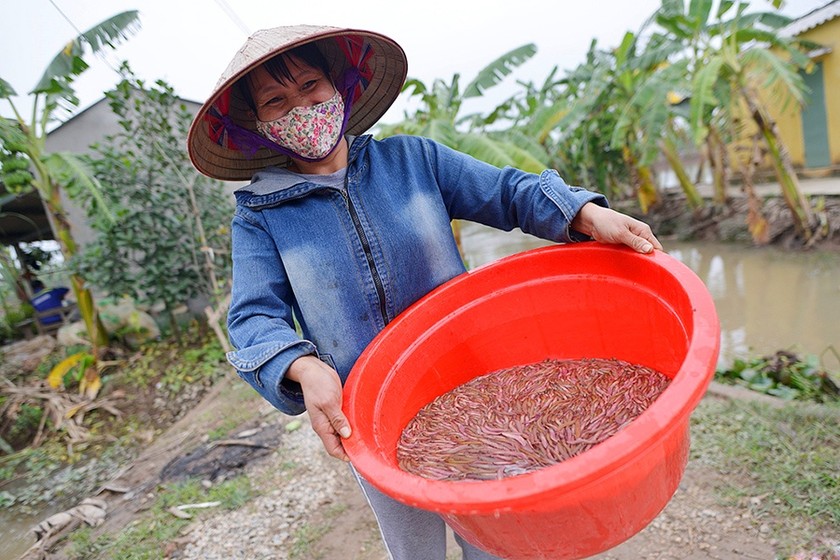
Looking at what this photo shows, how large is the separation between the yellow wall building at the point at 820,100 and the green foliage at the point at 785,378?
291 inches

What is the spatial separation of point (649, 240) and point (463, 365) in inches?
25.4

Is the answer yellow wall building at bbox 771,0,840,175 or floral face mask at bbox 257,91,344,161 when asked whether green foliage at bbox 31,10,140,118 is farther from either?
yellow wall building at bbox 771,0,840,175

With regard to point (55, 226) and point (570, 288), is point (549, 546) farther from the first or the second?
point (55, 226)

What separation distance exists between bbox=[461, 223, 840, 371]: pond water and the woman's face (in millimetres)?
3883

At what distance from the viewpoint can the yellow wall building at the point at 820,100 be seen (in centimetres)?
862

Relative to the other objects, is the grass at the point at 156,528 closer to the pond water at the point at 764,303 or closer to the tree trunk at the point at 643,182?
the pond water at the point at 764,303

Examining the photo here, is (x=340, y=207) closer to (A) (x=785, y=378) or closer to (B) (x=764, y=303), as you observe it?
(A) (x=785, y=378)

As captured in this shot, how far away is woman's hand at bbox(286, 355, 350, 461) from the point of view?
3.15 ft

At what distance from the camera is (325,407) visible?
0.96m

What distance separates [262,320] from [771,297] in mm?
6578

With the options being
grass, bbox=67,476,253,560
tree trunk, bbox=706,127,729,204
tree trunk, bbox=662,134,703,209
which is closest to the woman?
grass, bbox=67,476,253,560

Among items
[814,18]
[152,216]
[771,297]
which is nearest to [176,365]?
[152,216]

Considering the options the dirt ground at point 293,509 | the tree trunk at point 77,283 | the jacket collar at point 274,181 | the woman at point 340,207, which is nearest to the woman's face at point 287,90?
the woman at point 340,207

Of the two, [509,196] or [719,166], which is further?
[719,166]
